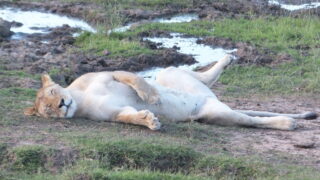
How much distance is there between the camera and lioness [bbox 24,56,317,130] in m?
7.14

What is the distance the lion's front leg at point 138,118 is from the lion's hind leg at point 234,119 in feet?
2.95

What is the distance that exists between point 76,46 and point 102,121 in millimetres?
5183

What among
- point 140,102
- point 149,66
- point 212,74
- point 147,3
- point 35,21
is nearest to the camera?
point 140,102

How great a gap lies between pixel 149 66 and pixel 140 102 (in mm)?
3958

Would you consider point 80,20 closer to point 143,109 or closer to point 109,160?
point 143,109

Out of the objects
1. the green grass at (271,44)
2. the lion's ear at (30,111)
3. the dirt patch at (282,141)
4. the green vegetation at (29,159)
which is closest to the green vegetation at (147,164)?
the green vegetation at (29,159)

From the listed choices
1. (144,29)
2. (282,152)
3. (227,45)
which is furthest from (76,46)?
(282,152)

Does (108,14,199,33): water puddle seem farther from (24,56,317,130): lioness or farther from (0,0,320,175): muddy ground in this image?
(24,56,317,130): lioness

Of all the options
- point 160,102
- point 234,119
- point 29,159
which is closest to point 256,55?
point 234,119

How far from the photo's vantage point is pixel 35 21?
14.7 meters

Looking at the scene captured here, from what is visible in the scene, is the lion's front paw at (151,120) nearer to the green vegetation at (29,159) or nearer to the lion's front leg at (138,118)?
the lion's front leg at (138,118)

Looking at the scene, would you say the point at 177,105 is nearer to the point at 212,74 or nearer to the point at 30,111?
the point at 212,74

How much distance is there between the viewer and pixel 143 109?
24.3 feet

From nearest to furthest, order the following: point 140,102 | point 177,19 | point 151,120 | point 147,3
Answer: point 151,120 → point 140,102 → point 177,19 → point 147,3
